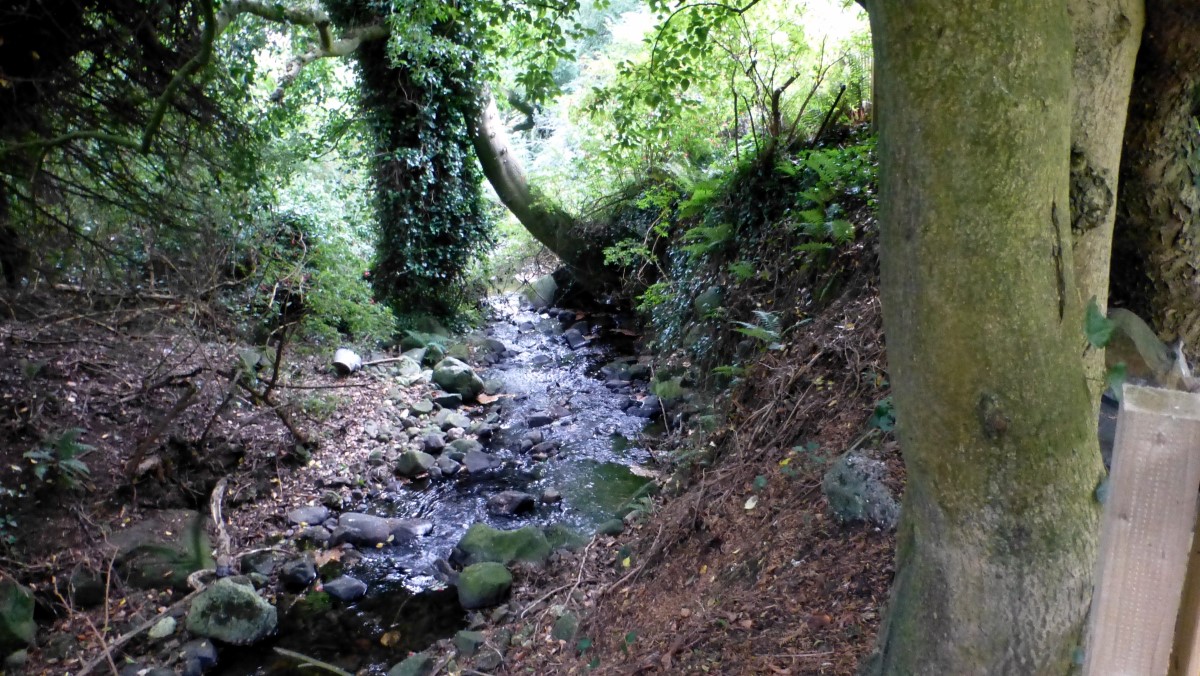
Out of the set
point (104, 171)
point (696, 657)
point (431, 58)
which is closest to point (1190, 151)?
point (696, 657)

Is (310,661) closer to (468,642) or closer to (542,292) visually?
(468,642)

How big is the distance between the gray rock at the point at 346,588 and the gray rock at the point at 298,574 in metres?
0.17

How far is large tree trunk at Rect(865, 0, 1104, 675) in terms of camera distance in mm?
1674

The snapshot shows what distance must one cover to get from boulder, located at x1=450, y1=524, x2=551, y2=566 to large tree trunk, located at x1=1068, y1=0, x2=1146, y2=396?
178 inches

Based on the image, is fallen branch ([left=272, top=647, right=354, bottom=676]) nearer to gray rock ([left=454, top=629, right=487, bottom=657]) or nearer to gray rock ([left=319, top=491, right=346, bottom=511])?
gray rock ([left=454, top=629, right=487, bottom=657])

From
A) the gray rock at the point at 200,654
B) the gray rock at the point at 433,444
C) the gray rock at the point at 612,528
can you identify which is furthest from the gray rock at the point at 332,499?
the gray rock at the point at 612,528

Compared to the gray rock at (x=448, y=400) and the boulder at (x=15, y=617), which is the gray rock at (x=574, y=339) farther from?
the boulder at (x=15, y=617)

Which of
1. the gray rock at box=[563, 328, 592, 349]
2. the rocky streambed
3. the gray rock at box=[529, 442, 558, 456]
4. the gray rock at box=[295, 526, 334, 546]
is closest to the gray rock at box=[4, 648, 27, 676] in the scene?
the rocky streambed

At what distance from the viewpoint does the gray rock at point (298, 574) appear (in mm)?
5964

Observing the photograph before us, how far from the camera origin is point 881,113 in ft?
6.07

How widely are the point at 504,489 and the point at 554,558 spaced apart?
1.79 m

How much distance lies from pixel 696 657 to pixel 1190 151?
2787 millimetres

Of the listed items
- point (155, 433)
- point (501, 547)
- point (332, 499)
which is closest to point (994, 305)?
point (501, 547)

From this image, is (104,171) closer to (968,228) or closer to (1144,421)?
(968,228)
